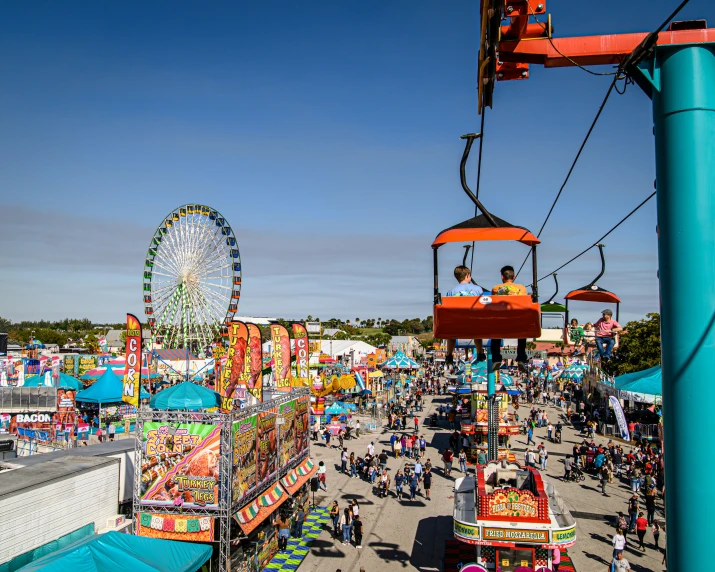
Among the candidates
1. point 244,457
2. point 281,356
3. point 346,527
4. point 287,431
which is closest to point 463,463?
point 346,527

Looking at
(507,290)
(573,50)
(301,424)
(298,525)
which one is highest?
(573,50)

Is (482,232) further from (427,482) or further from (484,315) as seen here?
(427,482)

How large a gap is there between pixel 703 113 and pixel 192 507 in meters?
12.8

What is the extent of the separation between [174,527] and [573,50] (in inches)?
503

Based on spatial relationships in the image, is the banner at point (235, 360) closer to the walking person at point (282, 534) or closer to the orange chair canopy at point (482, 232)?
the walking person at point (282, 534)

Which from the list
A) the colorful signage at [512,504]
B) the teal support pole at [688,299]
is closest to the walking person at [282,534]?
the colorful signage at [512,504]

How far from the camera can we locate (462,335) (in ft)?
22.7

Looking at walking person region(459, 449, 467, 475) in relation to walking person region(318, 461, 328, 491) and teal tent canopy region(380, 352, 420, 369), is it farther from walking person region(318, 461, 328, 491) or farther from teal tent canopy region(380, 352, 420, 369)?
teal tent canopy region(380, 352, 420, 369)

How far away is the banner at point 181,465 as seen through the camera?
13.2 metres

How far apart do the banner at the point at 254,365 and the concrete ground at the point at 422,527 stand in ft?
15.9

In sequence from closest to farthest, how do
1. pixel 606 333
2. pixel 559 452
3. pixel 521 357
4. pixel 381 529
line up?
pixel 606 333
pixel 521 357
pixel 381 529
pixel 559 452

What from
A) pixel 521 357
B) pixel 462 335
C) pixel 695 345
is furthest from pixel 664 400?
pixel 521 357

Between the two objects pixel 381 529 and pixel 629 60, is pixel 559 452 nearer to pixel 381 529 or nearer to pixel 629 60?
pixel 381 529

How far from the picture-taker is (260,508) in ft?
47.5
